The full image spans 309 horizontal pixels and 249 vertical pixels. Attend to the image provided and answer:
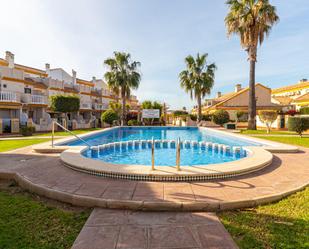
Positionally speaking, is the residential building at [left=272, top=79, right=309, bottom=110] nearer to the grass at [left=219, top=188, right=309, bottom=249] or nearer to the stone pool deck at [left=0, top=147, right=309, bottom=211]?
Answer: the stone pool deck at [left=0, top=147, right=309, bottom=211]

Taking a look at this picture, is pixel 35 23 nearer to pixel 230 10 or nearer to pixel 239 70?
pixel 230 10

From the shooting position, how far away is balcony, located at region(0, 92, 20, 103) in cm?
2112

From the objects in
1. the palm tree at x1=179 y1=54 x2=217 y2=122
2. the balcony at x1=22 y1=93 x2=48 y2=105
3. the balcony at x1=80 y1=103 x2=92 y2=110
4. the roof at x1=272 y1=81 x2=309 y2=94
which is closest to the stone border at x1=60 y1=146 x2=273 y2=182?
the balcony at x1=22 y1=93 x2=48 y2=105

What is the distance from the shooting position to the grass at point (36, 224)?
308cm

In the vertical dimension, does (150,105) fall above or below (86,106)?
above

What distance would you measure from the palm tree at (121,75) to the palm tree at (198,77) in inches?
332

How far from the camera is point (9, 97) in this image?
21656mm

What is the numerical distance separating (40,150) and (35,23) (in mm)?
8076

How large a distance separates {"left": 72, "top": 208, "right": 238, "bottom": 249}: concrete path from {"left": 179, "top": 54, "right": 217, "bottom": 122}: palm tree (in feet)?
93.2

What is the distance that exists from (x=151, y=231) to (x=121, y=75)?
29.2m

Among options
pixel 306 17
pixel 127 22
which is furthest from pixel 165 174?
pixel 306 17

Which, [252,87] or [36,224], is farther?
[252,87]

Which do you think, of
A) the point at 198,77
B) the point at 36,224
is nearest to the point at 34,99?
the point at 198,77

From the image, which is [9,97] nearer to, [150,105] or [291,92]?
[150,105]
